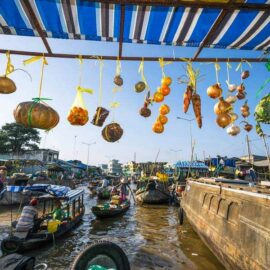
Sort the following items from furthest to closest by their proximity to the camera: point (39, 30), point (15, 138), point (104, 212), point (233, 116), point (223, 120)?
1. point (15, 138)
2. point (104, 212)
3. point (233, 116)
4. point (223, 120)
5. point (39, 30)

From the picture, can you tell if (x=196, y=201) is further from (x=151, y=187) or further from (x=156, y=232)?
(x=151, y=187)

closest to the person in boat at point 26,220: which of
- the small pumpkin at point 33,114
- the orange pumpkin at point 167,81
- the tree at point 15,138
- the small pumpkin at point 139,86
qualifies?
the small pumpkin at point 33,114

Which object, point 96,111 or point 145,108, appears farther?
point 145,108

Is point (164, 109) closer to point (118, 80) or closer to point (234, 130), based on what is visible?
point (118, 80)

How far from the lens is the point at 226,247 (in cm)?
749

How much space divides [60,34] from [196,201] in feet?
37.4

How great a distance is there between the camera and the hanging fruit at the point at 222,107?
5195 millimetres

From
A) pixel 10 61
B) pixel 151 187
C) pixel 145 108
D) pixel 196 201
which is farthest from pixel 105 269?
pixel 151 187

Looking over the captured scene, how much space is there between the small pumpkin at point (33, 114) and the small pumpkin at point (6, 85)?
18.3 inches

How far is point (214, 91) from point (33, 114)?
137 inches

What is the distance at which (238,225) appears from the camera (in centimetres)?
686

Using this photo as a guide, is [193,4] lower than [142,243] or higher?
higher

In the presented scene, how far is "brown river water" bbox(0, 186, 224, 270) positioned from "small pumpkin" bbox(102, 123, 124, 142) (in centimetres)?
635

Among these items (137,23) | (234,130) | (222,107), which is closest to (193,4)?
(137,23)
